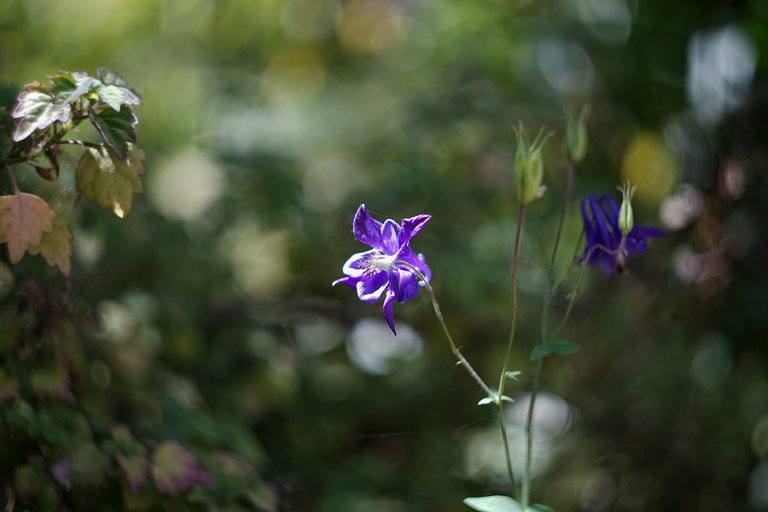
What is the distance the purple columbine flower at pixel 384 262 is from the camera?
2.60ft

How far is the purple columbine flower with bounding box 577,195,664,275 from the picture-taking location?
0.89 metres

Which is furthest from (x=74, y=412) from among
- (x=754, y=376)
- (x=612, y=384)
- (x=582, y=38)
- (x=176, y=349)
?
(x=582, y=38)

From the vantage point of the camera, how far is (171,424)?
111 cm

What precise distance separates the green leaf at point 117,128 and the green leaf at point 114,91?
0.03 feet

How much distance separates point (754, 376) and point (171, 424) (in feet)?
3.75

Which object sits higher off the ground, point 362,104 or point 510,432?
point 362,104

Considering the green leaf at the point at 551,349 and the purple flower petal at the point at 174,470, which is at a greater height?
the green leaf at the point at 551,349

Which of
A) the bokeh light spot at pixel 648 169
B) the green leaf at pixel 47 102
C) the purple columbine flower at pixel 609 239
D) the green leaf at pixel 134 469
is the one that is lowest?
the bokeh light spot at pixel 648 169

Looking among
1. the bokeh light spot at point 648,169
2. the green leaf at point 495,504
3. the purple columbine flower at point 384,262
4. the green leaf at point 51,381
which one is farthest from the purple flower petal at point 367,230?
the bokeh light spot at point 648,169

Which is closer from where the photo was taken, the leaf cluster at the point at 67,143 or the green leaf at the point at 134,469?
the leaf cluster at the point at 67,143

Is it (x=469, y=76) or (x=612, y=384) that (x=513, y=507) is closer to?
(x=612, y=384)

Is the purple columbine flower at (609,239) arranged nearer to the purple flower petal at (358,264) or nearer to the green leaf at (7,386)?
the purple flower petal at (358,264)

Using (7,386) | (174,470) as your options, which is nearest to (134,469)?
(174,470)

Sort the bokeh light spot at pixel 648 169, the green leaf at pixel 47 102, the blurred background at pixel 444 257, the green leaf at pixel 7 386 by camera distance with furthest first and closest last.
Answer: the bokeh light spot at pixel 648 169
the blurred background at pixel 444 257
the green leaf at pixel 7 386
the green leaf at pixel 47 102
